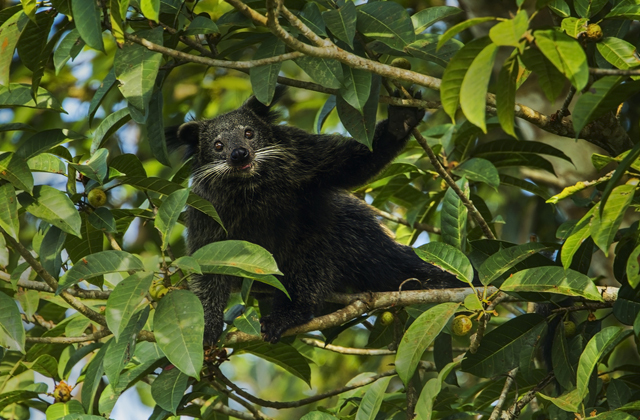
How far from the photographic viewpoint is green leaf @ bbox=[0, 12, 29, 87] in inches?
105

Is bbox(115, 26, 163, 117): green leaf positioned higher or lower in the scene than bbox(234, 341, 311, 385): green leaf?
higher

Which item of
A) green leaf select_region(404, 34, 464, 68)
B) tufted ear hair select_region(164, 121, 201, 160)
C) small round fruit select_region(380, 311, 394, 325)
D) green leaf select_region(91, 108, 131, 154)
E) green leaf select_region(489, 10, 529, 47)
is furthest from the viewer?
tufted ear hair select_region(164, 121, 201, 160)

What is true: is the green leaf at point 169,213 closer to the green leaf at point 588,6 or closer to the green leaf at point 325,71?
the green leaf at point 325,71

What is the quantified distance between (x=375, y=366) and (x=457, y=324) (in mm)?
3670

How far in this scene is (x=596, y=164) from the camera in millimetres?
2463

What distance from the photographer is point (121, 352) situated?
2588 millimetres

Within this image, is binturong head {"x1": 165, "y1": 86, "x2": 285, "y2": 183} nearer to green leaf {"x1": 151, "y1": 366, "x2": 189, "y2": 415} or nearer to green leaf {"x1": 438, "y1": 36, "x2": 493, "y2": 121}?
green leaf {"x1": 151, "y1": 366, "x2": 189, "y2": 415}

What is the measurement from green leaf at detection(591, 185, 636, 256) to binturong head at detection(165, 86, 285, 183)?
99.1 inches

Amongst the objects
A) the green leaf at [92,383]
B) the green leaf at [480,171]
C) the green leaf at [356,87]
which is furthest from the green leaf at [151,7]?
the green leaf at [480,171]

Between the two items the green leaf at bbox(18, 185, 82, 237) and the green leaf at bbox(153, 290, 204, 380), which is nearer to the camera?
the green leaf at bbox(153, 290, 204, 380)

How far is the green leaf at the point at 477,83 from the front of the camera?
188 cm

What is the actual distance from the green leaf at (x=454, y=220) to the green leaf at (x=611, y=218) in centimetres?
106

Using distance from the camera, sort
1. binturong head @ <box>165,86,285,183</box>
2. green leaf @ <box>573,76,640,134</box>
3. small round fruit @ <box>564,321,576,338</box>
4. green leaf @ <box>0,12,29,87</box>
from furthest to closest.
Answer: binturong head @ <box>165,86,285,183</box> < small round fruit @ <box>564,321,576,338</box> < green leaf @ <box>0,12,29,87</box> < green leaf @ <box>573,76,640,134</box>

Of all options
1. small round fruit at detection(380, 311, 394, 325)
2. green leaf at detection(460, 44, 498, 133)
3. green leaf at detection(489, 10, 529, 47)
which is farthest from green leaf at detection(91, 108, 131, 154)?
green leaf at detection(489, 10, 529, 47)
